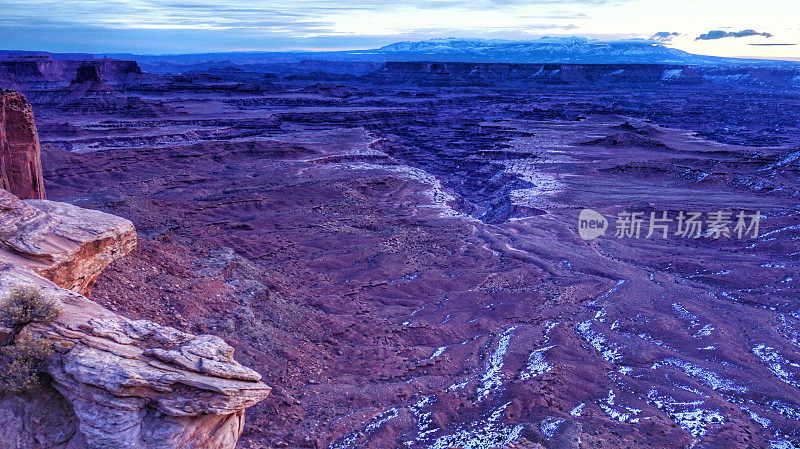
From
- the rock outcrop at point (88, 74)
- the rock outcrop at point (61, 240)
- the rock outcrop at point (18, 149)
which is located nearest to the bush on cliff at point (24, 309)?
the rock outcrop at point (61, 240)

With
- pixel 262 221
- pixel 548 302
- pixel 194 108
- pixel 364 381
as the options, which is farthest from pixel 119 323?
pixel 194 108

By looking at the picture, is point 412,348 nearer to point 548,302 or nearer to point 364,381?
point 364,381

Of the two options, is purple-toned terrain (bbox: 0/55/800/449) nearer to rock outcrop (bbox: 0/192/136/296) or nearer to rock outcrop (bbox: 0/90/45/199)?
rock outcrop (bbox: 0/192/136/296)

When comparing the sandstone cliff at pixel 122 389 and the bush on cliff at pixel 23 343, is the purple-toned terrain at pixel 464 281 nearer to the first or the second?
the sandstone cliff at pixel 122 389

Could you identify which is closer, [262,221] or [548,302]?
[548,302]

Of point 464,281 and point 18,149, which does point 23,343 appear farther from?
point 464,281

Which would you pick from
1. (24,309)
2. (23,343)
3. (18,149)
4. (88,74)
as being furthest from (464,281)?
(88,74)
